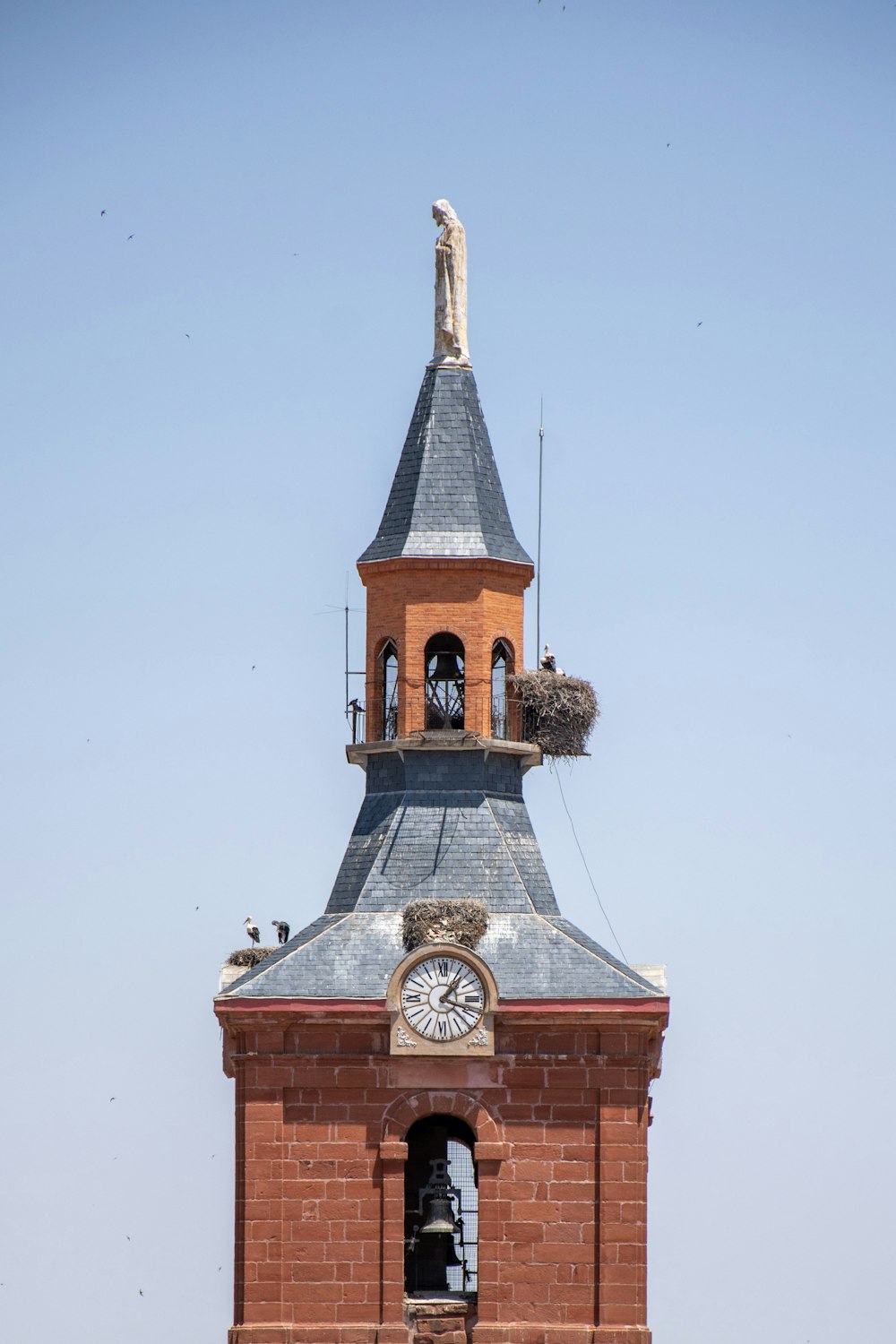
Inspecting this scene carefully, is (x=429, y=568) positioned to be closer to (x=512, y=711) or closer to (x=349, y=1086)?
(x=512, y=711)

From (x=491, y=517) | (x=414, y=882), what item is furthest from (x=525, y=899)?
(x=491, y=517)

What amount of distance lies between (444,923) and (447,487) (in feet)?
27.6

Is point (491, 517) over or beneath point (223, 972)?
over

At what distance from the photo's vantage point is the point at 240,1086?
8212 cm

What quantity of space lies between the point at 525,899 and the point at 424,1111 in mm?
4293

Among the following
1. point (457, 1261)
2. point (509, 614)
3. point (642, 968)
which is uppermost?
point (509, 614)

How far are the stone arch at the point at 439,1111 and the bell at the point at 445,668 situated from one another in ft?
26.1

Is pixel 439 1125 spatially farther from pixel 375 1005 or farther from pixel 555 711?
pixel 555 711

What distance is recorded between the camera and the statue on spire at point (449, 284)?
87.1 metres

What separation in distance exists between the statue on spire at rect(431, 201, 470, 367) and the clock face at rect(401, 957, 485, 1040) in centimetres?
1190

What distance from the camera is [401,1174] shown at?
81.7m

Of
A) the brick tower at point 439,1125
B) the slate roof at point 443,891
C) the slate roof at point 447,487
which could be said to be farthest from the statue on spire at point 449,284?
the brick tower at point 439,1125

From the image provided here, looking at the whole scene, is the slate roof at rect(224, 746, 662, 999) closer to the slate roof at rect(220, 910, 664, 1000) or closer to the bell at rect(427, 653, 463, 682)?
the slate roof at rect(220, 910, 664, 1000)

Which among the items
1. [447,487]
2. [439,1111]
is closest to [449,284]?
[447,487]
